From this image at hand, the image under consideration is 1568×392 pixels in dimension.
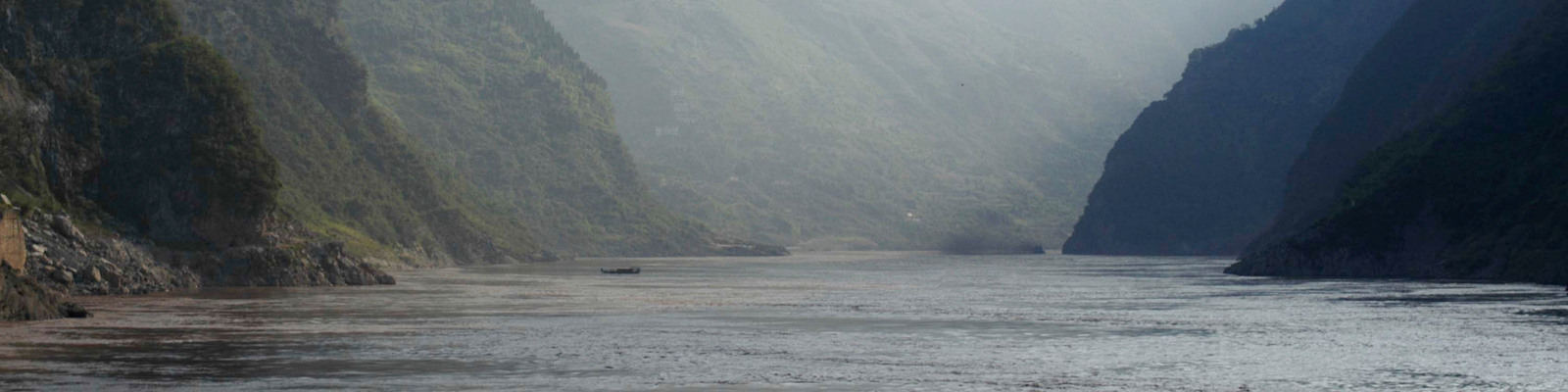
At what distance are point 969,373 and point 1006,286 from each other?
91011mm

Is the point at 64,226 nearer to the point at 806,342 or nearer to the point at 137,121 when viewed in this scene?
the point at 137,121

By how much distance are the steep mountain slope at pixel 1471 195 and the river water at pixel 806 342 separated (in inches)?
838

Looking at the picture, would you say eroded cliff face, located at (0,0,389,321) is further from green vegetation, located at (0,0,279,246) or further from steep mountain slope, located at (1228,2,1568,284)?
steep mountain slope, located at (1228,2,1568,284)

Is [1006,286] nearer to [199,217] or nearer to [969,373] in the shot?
[199,217]

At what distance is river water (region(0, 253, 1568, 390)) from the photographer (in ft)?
181

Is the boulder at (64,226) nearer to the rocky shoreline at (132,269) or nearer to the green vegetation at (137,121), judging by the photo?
the rocky shoreline at (132,269)

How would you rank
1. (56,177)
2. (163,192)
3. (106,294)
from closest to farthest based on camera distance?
(106,294), (56,177), (163,192)

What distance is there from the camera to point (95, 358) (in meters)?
60.1

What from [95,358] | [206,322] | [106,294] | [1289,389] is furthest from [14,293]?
[1289,389]

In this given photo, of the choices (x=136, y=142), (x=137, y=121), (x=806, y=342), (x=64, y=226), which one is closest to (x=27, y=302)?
(x=64, y=226)

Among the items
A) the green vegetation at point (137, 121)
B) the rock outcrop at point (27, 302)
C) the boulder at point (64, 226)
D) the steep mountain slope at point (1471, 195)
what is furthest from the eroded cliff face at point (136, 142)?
the steep mountain slope at point (1471, 195)

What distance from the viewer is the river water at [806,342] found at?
181 feet

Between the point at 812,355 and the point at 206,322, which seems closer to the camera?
the point at 812,355

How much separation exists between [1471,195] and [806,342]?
3919 inches
